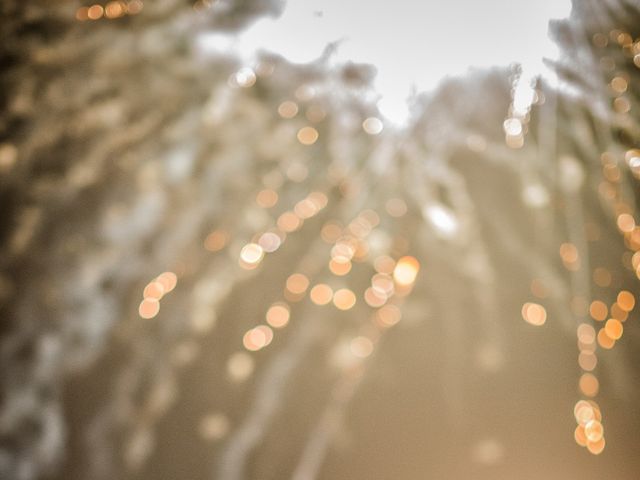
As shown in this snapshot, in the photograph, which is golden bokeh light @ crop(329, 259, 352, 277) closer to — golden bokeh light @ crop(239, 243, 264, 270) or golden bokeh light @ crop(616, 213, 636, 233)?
golden bokeh light @ crop(239, 243, 264, 270)

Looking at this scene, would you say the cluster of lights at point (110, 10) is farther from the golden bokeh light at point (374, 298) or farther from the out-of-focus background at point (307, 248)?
the golden bokeh light at point (374, 298)

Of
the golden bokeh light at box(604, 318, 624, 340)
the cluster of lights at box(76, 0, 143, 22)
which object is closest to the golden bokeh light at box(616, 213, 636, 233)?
the golden bokeh light at box(604, 318, 624, 340)

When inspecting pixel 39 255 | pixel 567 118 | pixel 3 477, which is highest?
pixel 567 118

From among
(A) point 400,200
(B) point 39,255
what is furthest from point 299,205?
(B) point 39,255

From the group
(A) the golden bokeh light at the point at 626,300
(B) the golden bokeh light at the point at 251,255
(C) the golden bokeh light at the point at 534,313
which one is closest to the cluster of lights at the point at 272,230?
(B) the golden bokeh light at the point at 251,255

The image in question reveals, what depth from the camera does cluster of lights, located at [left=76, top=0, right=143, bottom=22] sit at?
0.60 meters

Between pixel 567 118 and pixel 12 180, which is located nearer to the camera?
pixel 12 180

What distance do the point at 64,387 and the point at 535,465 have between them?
0.44 metres

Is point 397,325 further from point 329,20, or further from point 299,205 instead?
point 329,20

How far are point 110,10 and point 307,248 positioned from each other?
34cm

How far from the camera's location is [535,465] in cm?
54

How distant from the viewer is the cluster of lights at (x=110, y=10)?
0.60 metres

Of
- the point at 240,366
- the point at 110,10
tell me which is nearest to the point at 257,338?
the point at 240,366

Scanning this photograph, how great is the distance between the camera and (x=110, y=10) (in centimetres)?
61
